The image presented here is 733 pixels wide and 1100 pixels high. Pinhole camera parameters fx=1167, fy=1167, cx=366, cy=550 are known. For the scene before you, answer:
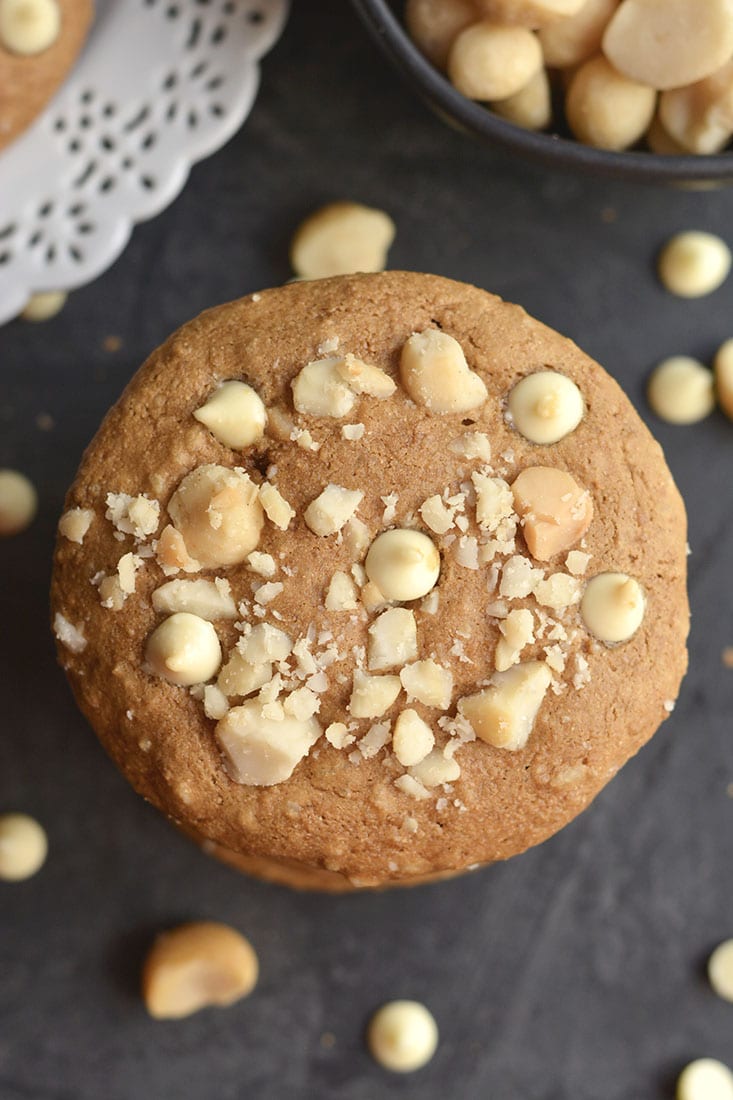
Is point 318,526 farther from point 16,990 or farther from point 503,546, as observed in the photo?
point 16,990

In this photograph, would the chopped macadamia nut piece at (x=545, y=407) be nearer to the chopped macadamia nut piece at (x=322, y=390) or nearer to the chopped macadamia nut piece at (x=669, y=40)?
the chopped macadamia nut piece at (x=322, y=390)

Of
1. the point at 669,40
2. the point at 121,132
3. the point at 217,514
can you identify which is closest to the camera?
the point at 217,514

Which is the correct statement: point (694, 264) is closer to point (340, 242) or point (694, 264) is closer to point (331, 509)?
point (340, 242)

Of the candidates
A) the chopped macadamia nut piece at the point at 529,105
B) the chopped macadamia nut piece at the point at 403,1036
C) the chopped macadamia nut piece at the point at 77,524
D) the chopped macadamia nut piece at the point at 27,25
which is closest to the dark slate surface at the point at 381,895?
the chopped macadamia nut piece at the point at 403,1036

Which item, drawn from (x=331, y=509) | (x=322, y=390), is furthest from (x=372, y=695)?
(x=322, y=390)

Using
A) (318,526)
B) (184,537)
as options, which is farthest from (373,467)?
(184,537)

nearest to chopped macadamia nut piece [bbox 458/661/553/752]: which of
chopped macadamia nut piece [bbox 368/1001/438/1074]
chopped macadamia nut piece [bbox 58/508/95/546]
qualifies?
chopped macadamia nut piece [bbox 58/508/95/546]
